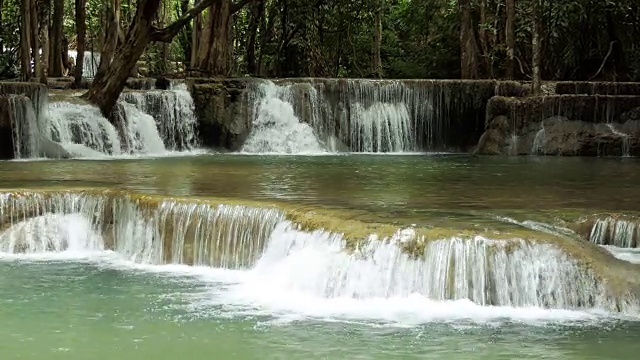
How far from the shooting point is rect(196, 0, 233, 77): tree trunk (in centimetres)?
2438

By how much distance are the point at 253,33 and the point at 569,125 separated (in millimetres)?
11552

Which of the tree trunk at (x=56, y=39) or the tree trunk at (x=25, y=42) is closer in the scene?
the tree trunk at (x=25, y=42)

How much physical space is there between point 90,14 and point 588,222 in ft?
94.3

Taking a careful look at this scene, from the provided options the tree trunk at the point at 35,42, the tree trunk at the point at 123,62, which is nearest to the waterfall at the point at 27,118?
the tree trunk at the point at 123,62

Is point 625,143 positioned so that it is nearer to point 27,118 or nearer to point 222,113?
point 222,113

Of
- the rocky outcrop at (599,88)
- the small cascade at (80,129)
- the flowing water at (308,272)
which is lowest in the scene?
the flowing water at (308,272)

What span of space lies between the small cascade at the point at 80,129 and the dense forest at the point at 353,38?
3.78ft

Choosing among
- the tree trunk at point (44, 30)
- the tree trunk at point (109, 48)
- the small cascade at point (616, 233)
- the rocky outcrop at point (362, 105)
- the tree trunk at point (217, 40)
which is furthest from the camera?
the tree trunk at point (44, 30)

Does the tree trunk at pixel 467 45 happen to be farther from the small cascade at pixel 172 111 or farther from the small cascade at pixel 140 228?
the small cascade at pixel 140 228

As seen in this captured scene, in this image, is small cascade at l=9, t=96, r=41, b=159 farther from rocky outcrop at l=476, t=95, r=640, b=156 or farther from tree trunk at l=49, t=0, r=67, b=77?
rocky outcrop at l=476, t=95, r=640, b=156

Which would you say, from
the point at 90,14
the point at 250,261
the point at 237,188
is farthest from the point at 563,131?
the point at 90,14

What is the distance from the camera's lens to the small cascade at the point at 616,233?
888 cm

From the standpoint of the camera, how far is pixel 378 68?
97.2 ft

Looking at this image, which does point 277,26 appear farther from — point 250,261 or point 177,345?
point 177,345
